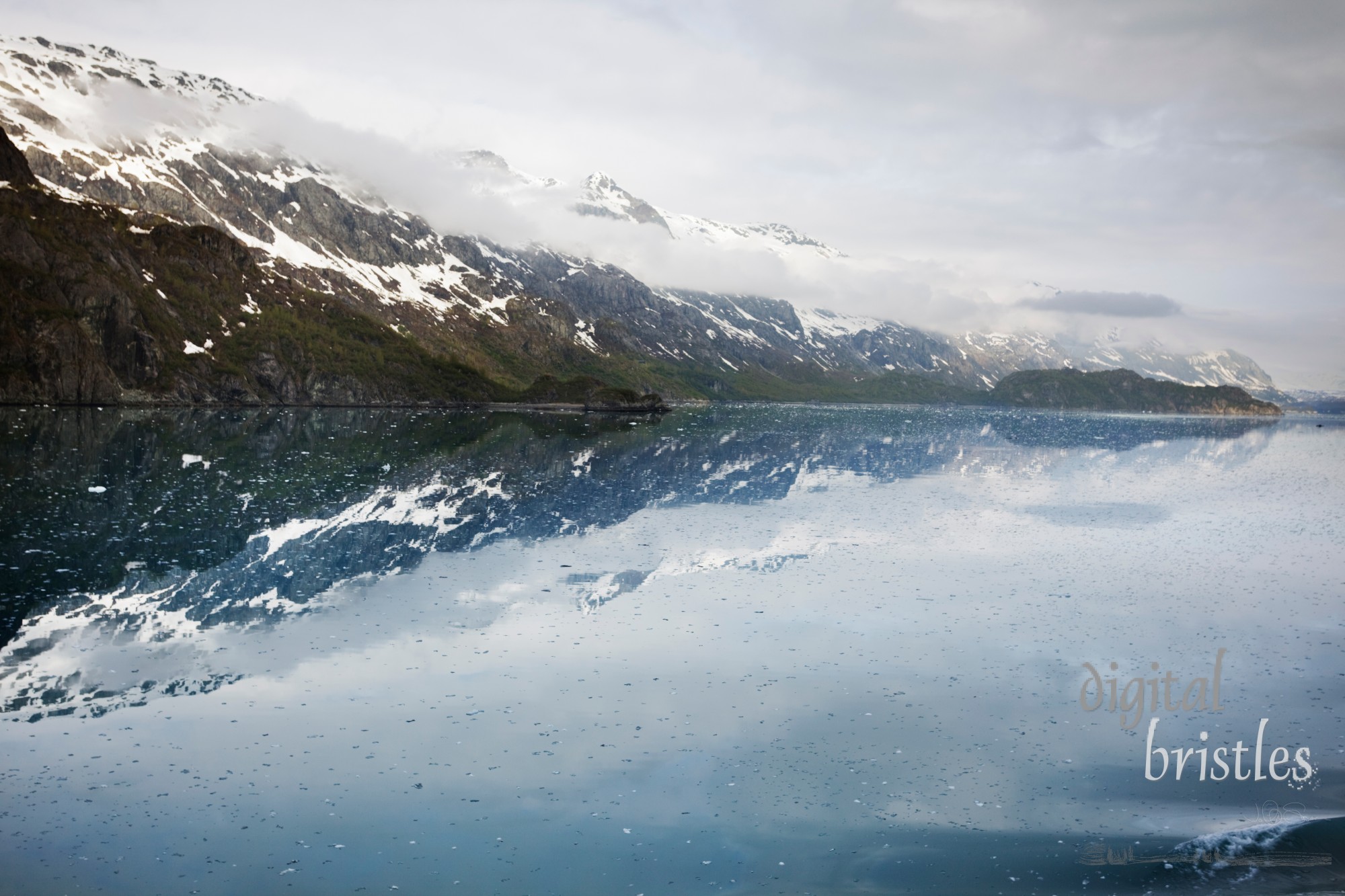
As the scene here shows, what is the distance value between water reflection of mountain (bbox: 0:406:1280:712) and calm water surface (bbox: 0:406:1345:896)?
1.18 feet

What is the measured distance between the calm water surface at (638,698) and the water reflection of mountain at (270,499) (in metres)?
0.36

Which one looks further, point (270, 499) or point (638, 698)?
point (270, 499)

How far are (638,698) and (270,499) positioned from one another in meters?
41.3

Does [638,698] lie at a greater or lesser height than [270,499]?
lesser

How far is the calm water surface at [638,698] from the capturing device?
56.2 ft

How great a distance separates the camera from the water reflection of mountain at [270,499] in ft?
106

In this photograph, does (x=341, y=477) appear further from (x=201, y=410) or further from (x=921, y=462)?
(x=201, y=410)

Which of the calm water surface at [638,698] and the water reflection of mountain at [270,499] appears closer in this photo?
the calm water surface at [638,698]

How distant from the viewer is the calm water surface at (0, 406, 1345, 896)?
56.2 feet

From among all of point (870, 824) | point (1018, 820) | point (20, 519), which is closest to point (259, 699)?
point (870, 824)

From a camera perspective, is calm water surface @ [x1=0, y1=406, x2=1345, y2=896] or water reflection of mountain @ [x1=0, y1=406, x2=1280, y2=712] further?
water reflection of mountain @ [x1=0, y1=406, x2=1280, y2=712]

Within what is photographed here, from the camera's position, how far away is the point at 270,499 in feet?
189

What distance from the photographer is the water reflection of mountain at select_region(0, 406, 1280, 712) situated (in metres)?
32.4

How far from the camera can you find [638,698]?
25406mm
